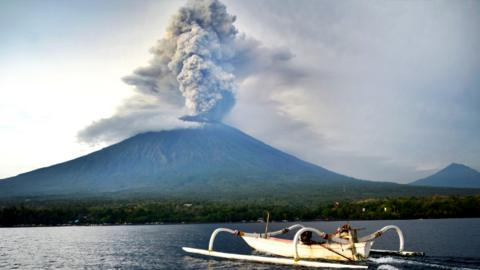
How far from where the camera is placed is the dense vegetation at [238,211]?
9762 cm

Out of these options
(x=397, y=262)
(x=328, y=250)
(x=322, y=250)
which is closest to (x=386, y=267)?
(x=397, y=262)

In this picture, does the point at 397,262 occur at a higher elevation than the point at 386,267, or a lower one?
higher

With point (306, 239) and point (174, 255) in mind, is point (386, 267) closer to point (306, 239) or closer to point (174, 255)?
point (306, 239)

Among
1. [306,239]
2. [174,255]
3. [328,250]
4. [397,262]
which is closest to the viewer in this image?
[397,262]

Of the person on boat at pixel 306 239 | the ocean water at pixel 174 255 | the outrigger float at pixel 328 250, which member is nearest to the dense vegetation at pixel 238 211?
the ocean water at pixel 174 255

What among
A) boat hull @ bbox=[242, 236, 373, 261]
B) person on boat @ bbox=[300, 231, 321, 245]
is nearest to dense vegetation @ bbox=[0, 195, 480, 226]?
boat hull @ bbox=[242, 236, 373, 261]

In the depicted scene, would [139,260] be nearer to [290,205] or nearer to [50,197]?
[290,205]

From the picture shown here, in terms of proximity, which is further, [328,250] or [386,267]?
[328,250]

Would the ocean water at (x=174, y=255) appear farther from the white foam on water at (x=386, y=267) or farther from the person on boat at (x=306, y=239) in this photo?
the person on boat at (x=306, y=239)

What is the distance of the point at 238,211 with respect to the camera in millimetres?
103438

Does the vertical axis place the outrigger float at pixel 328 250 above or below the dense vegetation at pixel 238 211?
below

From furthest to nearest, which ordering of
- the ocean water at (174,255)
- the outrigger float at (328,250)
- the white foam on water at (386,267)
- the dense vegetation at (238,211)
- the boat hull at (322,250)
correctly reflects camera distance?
1. the dense vegetation at (238,211)
2. the ocean water at (174,255)
3. the boat hull at (322,250)
4. the outrigger float at (328,250)
5. the white foam on water at (386,267)

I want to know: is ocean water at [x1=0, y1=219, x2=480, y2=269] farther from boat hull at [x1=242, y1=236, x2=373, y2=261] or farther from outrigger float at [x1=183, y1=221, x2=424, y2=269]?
boat hull at [x1=242, y1=236, x2=373, y2=261]

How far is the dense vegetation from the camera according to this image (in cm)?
9762
